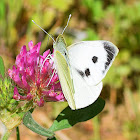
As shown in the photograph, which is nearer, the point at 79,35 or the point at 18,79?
the point at 18,79

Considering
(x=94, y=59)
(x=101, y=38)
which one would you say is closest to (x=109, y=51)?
(x=94, y=59)

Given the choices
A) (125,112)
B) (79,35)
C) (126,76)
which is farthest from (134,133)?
(79,35)

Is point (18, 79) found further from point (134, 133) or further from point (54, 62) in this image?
point (134, 133)

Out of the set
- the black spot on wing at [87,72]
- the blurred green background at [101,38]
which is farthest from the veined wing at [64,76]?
the blurred green background at [101,38]

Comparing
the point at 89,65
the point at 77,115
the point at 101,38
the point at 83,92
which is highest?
the point at 89,65

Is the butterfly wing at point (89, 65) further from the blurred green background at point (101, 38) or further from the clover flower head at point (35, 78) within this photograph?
the blurred green background at point (101, 38)

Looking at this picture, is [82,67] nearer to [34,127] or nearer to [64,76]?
[64,76]

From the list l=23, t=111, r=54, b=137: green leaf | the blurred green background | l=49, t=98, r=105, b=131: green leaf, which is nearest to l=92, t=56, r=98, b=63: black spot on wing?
l=49, t=98, r=105, b=131: green leaf
